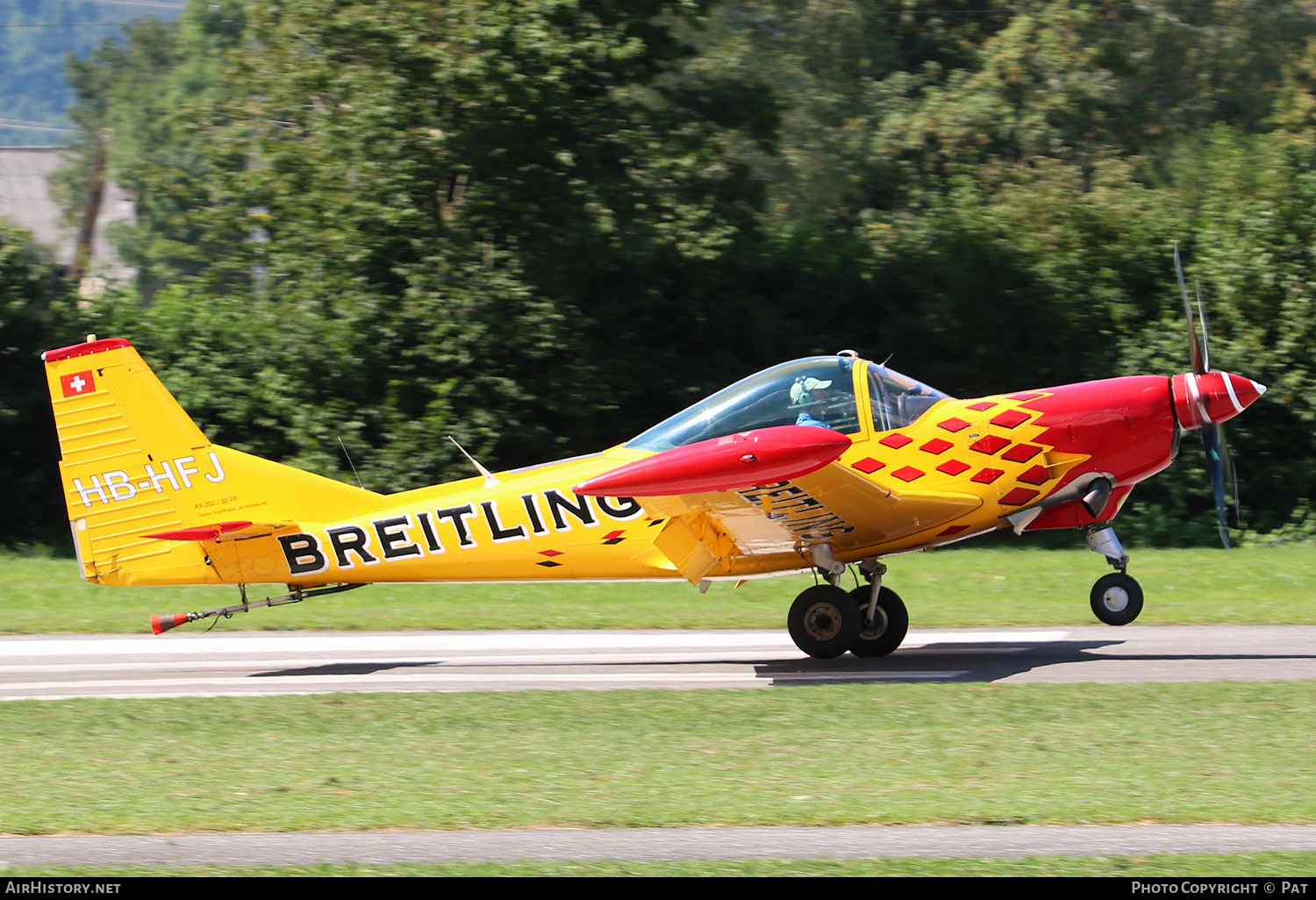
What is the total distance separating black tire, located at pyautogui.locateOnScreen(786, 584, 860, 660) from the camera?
33.5 feet

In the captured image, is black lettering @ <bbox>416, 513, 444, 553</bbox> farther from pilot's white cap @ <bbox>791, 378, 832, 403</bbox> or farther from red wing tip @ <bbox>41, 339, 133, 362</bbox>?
pilot's white cap @ <bbox>791, 378, 832, 403</bbox>

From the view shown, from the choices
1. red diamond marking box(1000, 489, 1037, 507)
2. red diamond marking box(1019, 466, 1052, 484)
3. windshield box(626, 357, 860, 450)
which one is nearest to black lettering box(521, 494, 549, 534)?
windshield box(626, 357, 860, 450)

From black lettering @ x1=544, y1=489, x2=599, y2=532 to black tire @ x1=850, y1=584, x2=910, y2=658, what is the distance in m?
2.32

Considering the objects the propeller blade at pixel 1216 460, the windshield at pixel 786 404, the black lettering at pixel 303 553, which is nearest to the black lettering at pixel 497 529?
the windshield at pixel 786 404

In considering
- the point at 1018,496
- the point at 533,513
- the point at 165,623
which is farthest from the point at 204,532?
the point at 1018,496

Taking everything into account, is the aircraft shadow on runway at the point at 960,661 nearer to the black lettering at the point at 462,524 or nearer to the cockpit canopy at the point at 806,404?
the cockpit canopy at the point at 806,404

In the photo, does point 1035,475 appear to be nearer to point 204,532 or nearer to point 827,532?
point 827,532

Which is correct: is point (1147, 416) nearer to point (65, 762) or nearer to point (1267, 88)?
point (65, 762)

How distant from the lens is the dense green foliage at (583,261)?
19.6m

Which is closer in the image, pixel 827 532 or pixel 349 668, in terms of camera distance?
pixel 827 532

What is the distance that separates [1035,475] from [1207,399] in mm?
1434

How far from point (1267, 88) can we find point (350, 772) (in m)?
32.5

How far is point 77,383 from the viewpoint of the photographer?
35.9ft
